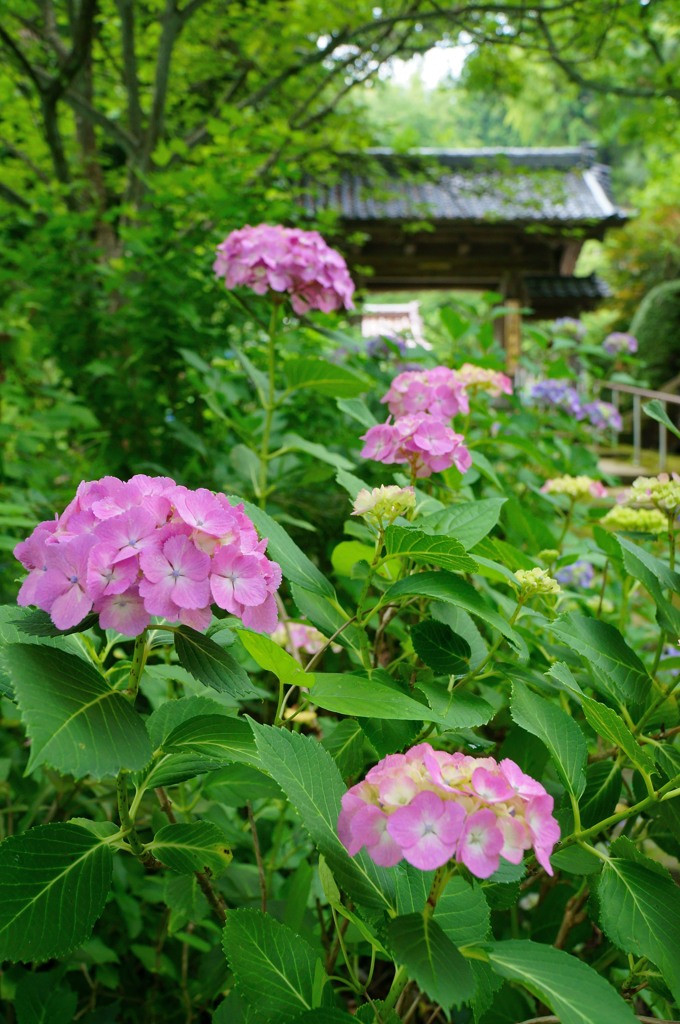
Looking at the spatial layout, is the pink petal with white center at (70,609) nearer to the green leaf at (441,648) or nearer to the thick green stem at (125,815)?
the thick green stem at (125,815)

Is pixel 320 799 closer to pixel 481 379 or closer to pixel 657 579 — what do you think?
pixel 657 579

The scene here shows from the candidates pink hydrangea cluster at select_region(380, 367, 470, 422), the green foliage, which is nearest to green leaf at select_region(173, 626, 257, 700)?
pink hydrangea cluster at select_region(380, 367, 470, 422)

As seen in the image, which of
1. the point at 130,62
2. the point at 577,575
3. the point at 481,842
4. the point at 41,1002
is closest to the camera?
the point at 481,842

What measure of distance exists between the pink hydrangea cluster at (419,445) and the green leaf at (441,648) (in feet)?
0.92

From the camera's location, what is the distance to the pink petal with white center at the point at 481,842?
441 mm

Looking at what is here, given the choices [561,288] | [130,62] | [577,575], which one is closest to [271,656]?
[577,575]

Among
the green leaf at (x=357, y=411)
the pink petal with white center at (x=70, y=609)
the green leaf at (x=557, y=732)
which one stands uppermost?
the green leaf at (x=357, y=411)

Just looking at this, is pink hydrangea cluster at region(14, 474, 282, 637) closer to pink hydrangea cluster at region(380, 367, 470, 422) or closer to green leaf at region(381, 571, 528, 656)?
green leaf at region(381, 571, 528, 656)

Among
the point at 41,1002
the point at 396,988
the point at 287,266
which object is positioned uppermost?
the point at 287,266

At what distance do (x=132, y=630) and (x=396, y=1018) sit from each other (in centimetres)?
34

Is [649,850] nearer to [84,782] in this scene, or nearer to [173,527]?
[84,782]

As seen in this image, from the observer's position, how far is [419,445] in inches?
37.1

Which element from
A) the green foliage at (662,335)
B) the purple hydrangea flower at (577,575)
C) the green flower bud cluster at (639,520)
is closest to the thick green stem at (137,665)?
the green flower bud cluster at (639,520)

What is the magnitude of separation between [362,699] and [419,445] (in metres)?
0.45
